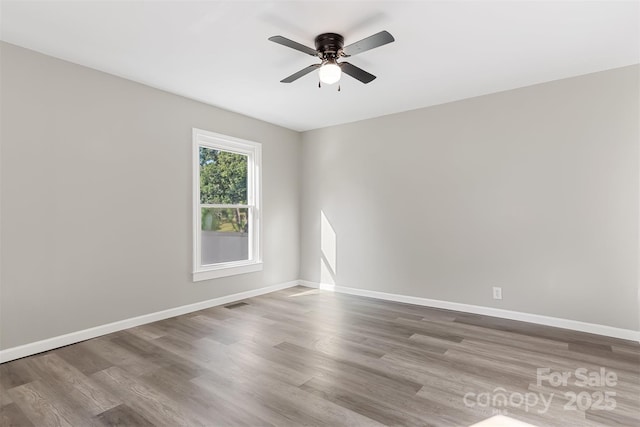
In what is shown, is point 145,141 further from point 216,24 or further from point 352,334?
point 352,334

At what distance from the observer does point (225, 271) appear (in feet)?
14.1

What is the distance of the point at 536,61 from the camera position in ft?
9.63

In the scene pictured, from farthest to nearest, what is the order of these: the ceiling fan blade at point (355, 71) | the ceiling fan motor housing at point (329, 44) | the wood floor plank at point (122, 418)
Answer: the ceiling fan blade at point (355, 71) → the ceiling fan motor housing at point (329, 44) → the wood floor plank at point (122, 418)

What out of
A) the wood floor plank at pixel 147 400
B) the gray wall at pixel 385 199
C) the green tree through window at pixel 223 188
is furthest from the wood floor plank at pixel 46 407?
the green tree through window at pixel 223 188

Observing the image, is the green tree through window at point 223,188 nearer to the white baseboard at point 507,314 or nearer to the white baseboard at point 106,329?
the white baseboard at point 106,329

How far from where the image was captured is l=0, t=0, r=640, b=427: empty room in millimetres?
2164

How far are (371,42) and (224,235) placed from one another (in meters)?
3.12

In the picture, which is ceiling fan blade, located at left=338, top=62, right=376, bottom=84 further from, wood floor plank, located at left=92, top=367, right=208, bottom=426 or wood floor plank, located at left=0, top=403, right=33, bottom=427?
wood floor plank, located at left=0, top=403, right=33, bottom=427

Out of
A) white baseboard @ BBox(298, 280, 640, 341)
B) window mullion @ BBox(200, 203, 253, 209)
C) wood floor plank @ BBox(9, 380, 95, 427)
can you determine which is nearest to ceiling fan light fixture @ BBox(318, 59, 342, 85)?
window mullion @ BBox(200, 203, 253, 209)

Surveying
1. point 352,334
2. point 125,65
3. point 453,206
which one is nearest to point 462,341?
point 352,334

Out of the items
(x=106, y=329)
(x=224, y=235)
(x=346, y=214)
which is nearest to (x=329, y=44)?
(x=346, y=214)

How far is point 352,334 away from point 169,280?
2140 millimetres

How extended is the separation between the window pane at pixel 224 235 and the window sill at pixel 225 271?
14 centimetres

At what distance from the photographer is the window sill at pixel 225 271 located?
13.1ft
